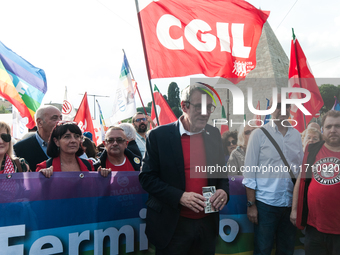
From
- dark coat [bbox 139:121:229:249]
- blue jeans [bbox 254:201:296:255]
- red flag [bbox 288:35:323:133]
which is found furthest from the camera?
red flag [bbox 288:35:323:133]

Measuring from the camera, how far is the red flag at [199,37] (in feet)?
12.5

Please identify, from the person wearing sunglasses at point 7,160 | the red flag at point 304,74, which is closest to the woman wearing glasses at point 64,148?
the person wearing sunglasses at point 7,160

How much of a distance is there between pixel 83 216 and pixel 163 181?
0.78 metres

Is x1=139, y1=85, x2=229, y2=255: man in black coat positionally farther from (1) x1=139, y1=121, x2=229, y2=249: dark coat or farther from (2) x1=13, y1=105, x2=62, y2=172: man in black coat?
(2) x1=13, y1=105, x2=62, y2=172: man in black coat

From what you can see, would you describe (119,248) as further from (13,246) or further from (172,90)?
(172,90)

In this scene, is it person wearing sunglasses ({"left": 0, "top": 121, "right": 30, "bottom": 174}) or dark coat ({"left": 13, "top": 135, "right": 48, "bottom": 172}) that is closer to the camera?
person wearing sunglasses ({"left": 0, "top": 121, "right": 30, "bottom": 174})

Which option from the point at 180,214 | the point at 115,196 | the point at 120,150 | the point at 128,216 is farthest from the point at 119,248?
the point at 120,150

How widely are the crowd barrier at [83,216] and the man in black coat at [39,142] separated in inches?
33.4

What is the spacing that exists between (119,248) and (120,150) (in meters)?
1.04

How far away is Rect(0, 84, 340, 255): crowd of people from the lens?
227cm

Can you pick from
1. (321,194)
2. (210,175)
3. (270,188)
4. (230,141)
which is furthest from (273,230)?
(230,141)

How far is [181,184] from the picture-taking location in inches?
89.5

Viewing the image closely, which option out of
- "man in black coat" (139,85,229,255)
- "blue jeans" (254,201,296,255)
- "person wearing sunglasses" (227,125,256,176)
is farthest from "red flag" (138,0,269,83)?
"blue jeans" (254,201,296,255)

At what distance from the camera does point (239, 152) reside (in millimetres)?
3916
